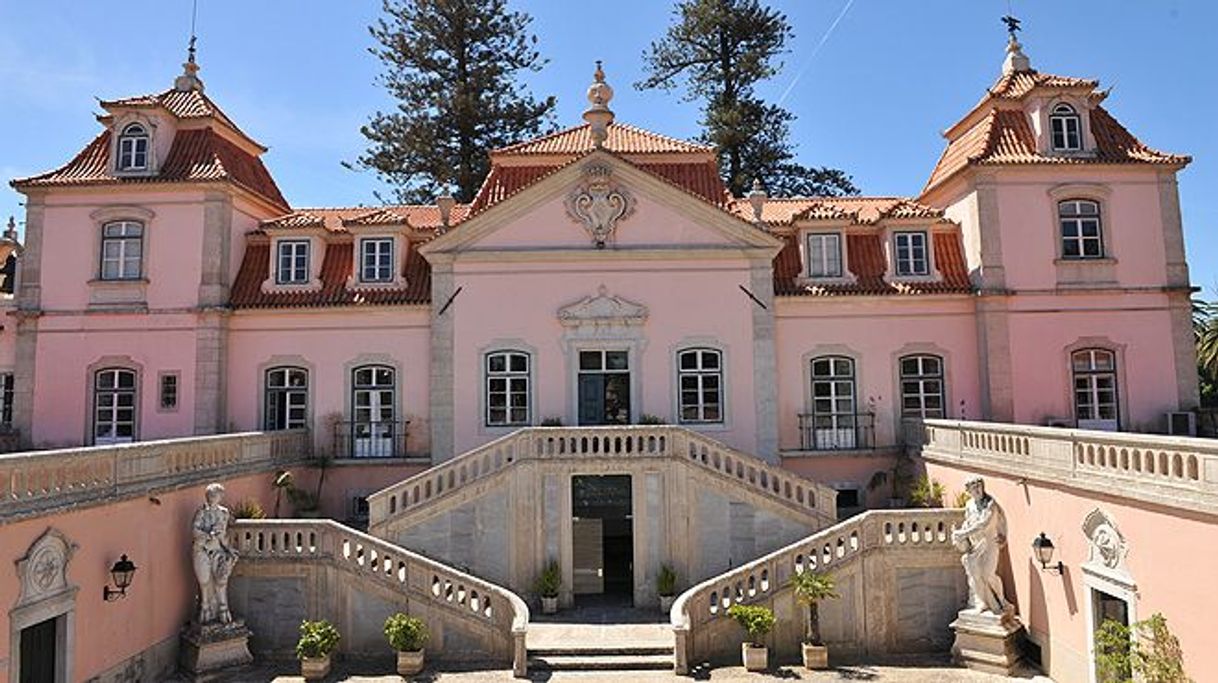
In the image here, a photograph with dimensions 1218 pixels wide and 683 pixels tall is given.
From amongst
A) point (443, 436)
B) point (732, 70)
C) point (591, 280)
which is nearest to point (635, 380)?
point (591, 280)

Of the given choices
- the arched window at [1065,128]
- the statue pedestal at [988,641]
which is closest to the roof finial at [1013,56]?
the arched window at [1065,128]

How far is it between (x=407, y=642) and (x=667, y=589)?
193 inches

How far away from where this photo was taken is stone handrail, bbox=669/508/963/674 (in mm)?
14461

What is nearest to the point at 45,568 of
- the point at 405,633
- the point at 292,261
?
the point at 405,633

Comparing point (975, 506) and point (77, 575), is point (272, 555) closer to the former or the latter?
point (77, 575)

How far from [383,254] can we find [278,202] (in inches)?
194

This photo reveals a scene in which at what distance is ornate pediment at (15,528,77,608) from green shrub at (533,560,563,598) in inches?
304

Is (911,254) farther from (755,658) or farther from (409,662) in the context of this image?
(409,662)

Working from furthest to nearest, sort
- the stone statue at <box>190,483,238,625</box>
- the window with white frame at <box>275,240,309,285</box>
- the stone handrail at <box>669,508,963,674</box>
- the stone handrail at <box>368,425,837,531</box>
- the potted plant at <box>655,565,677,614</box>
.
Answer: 1. the window with white frame at <box>275,240,309,285</box>
2. the stone handrail at <box>368,425,837,531</box>
3. the potted plant at <box>655,565,677,614</box>
4. the stone handrail at <box>669,508,963,674</box>
5. the stone statue at <box>190,483,238,625</box>

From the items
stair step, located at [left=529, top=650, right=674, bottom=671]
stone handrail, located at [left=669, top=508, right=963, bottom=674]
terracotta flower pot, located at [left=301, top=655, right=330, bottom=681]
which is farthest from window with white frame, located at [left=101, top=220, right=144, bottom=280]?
stone handrail, located at [left=669, top=508, right=963, bottom=674]

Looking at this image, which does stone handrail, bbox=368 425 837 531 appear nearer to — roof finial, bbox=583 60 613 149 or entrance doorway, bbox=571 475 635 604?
entrance doorway, bbox=571 475 635 604

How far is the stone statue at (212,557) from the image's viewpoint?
14.2 m

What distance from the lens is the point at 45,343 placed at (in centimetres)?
1997

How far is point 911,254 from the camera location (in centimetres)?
2055
